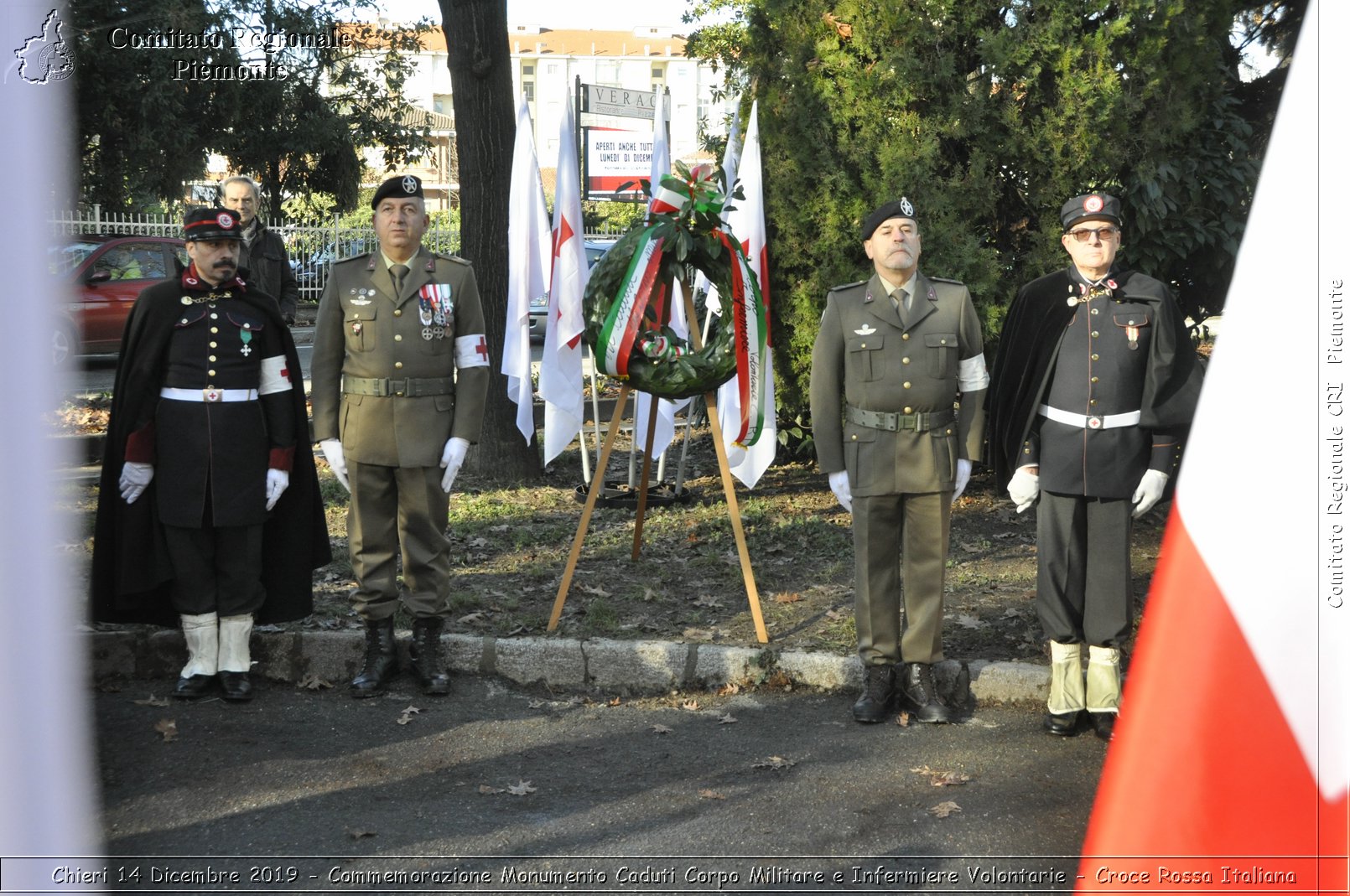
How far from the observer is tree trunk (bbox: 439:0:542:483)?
918 cm

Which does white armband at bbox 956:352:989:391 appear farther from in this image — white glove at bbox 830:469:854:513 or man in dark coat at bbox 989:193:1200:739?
white glove at bbox 830:469:854:513

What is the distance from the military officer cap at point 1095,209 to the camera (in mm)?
5070

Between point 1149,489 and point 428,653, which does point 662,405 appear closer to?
point 428,653

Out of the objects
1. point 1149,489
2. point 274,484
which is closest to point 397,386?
point 274,484

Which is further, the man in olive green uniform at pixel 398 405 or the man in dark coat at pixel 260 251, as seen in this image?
the man in dark coat at pixel 260 251

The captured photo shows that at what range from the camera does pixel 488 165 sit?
9.38 meters

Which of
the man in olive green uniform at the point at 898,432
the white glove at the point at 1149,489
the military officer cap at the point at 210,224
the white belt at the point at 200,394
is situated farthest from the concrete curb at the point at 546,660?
the military officer cap at the point at 210,224

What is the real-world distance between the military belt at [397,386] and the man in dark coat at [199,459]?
0.99 feet

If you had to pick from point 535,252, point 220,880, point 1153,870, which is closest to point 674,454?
point 535,252

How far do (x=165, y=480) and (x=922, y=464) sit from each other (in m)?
3.18

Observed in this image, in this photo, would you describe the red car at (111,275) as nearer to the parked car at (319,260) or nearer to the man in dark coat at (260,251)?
the parked car at (319,260)

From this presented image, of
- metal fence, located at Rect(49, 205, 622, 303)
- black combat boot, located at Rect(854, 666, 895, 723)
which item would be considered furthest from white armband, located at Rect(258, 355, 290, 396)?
metal fence, located at Rect(49, 205, 622, 303)

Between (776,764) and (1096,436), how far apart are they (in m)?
1.81

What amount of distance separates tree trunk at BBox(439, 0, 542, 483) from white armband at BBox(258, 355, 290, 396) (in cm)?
369
